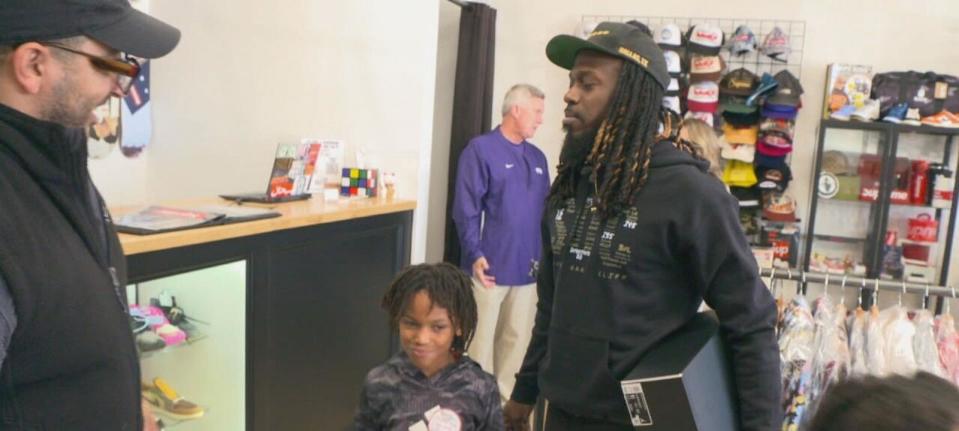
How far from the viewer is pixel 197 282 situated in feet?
7.39

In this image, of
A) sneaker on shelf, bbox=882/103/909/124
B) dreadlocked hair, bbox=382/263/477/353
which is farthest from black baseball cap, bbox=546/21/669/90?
sneaker on shelf, bbox=882/103/909/124

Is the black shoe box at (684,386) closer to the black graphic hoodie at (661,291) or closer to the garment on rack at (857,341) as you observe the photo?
the black graphic hoodie at (661,291)

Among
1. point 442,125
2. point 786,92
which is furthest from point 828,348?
point 442,125

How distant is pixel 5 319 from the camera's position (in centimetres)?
91

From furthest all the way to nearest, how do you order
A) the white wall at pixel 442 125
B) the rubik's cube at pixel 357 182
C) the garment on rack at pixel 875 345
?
the white wall at pixel 442 125 < the rubik's cube at pixel 357 182 < the garment on rack at pixel 875 345

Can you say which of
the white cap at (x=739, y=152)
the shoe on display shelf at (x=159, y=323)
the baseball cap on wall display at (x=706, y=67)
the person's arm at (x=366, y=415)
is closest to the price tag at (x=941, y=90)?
the white cap at (x=739, y=152)

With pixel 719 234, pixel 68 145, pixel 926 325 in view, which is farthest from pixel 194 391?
pixel 926 325

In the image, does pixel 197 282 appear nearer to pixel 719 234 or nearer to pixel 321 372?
pixel 321 372

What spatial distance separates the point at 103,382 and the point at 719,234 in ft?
3.55

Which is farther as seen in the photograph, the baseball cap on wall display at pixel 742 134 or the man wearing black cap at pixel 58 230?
the baseball cap on wall display at pixel 742 134

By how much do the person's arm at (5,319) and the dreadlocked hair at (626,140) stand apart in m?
1.04

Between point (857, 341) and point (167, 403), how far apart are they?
2524mm

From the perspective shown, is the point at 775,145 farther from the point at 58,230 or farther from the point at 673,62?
the point at 58,230

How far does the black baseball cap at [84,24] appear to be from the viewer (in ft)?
3.33
